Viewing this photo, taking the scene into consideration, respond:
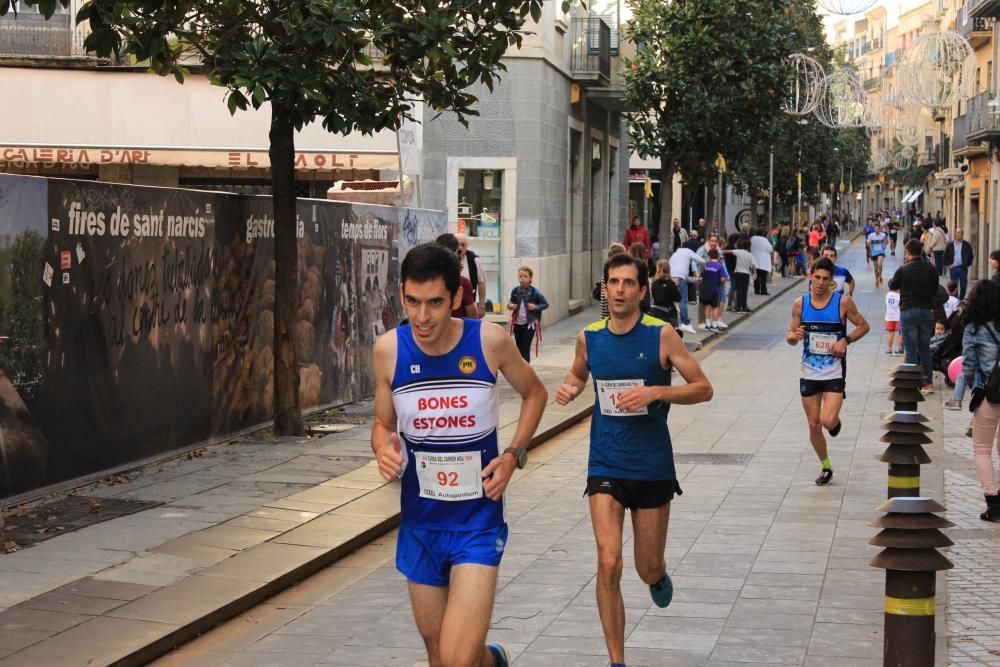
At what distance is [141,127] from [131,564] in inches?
677

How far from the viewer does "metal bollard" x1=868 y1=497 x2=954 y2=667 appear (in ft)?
13.7

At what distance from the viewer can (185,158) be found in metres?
22.7

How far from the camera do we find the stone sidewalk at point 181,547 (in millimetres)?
6719

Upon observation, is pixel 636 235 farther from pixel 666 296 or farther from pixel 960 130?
pixel 960 130

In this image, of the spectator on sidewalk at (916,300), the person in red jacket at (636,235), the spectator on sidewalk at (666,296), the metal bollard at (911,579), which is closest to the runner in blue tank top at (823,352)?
the spectator on sidewalk at (916,300)

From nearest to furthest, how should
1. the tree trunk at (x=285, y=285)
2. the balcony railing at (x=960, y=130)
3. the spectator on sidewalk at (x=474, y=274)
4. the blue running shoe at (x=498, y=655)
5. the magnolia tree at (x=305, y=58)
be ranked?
the blue running shoe at (x=498, y=655) → the magnolia tree at (x=305, y=58) → the tree trunk at (x=285, y=285) → the spectator on sidewalk at (x=474, y=274) → the balcony railing at (x=960, y=130)

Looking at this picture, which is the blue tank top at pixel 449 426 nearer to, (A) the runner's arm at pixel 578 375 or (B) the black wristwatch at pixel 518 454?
(B) the black wristwatch at pixel 518 454

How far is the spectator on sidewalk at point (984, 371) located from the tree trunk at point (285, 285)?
600cm

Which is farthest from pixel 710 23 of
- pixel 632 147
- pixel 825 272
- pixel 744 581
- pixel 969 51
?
pixel 744 581

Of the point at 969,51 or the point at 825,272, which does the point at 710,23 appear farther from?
the point at 825,272

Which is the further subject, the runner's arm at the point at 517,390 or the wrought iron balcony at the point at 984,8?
the wrought iron balcony at the point at 984,8

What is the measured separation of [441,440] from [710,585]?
351 cm

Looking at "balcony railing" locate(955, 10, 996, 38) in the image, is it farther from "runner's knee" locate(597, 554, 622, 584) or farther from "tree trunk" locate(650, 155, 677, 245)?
"runner's knee" locate(597, 554, 622, 584)

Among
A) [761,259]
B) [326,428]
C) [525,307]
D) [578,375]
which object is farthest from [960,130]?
[578,375]
